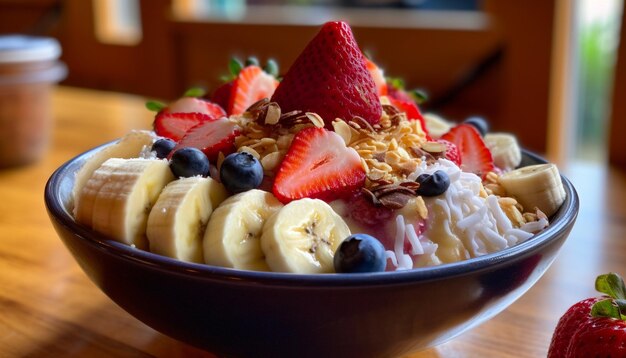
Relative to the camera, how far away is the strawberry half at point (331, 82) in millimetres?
738

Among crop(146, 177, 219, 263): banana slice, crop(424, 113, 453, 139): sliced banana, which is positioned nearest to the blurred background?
crop(424, 113, 453, 139): sliced banana

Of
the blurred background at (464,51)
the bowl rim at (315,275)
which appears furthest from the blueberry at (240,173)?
the blurred background at (464,51)

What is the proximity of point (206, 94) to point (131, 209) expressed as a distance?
0.40m

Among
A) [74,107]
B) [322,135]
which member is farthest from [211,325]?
[74,107]

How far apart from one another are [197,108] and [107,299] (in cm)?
25

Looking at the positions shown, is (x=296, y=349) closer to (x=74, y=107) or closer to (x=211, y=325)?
(x=211, y=325)

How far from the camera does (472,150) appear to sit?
0.82m

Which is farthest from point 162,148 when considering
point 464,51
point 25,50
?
point 464,51

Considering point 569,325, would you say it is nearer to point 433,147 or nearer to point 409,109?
point 433,147

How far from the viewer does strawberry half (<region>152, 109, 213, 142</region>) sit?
0.82 meters

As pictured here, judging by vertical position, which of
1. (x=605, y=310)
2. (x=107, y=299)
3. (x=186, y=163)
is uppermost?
(x=186, y=163)

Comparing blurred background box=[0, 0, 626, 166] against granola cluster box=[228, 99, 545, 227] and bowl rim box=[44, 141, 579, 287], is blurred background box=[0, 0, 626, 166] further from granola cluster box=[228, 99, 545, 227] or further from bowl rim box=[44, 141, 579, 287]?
bowl rim box=[44, 141, 579, 287]

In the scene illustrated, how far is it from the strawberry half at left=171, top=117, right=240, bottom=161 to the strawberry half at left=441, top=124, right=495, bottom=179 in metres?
0.26

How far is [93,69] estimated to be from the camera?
3.61 m
